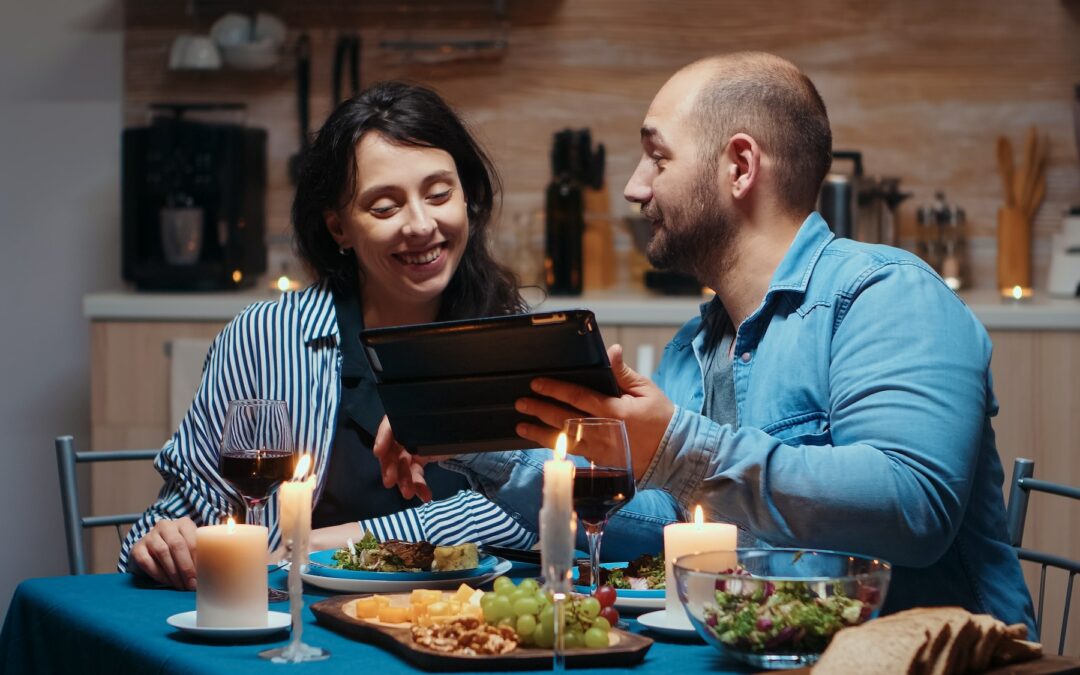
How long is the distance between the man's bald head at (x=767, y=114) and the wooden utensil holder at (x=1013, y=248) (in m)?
2.10

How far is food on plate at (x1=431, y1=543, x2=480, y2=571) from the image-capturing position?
150cm

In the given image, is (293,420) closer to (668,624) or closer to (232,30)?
(668,624)

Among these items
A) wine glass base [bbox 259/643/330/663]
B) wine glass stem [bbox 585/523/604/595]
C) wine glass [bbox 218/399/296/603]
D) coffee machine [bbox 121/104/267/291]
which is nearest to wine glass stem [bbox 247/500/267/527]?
wine glass [bbox 218/399/296/603]

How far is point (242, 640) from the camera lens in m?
1.26

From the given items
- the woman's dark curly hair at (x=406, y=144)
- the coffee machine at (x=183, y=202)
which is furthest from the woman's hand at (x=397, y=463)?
the coffee machine at (x=183, y=202)

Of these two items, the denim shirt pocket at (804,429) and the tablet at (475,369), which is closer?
the tablet at (475,369)

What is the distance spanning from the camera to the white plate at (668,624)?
1271 millimetres

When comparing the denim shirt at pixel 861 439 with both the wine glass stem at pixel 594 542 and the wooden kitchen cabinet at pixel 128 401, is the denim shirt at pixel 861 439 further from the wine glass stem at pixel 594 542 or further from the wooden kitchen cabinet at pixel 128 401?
the wooden kitchen cabinet at pixel 128 401

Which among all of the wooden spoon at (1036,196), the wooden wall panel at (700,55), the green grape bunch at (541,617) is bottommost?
the green grape bunch at (541,617)

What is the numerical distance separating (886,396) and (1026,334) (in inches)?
79.3

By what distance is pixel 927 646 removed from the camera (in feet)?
3.40

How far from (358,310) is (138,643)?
969 mm

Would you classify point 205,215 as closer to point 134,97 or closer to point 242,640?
point 134,97

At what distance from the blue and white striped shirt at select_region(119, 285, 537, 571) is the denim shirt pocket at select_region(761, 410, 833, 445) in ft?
1.64
